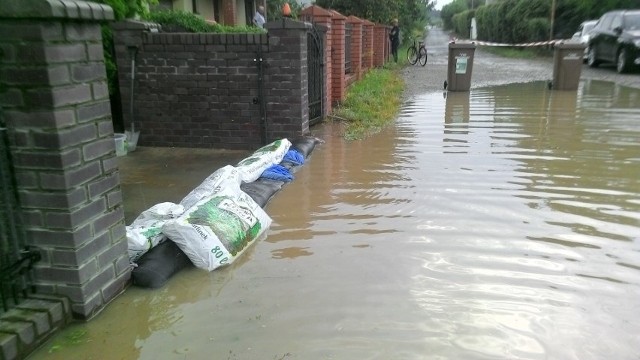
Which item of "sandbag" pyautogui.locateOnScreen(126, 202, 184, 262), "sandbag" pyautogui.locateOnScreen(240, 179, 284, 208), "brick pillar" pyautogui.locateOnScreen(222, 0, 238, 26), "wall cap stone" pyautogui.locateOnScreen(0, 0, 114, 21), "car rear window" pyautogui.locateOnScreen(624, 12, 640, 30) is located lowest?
"sandbag" pyautogui.locateOnScreen(240, 179, 284, 208)

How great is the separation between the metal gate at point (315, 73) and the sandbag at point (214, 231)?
4.25m

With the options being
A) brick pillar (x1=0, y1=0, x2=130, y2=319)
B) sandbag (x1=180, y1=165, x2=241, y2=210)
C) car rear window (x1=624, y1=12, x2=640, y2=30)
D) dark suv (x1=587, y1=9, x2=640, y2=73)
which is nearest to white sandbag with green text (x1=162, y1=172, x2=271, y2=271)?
sandbag (x1=180, y1=165, x2=241, y2=210)

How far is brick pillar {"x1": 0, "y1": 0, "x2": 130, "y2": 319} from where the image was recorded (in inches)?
105

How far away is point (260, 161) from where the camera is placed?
5.50m

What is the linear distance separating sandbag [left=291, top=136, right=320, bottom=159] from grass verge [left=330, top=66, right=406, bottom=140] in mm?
775

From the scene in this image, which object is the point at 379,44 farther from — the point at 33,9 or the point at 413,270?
the point at 33,9

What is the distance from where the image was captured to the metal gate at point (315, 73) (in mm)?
7867

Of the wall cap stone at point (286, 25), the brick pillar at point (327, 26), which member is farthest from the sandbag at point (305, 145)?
the brick pillar at point (327, 26)

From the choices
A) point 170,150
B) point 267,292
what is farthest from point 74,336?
point 170,150

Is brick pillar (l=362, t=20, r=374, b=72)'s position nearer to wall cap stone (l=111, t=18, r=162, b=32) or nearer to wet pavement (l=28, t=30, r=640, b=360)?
wall cap stone (l=111, t=18, r=162, b=32)

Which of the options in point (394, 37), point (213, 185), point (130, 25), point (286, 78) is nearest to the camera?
point (213, 185)

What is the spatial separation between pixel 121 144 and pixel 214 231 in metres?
3.61

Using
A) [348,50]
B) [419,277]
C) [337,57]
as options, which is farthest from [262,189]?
[348,50]

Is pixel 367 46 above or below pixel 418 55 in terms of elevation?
above
